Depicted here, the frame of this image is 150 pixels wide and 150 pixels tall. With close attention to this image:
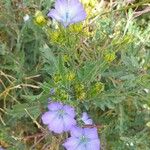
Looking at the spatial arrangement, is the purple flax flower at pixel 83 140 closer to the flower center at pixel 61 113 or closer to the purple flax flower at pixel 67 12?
the flower center at pixel 61 113

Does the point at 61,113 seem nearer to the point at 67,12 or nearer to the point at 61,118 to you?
the point at 61,118

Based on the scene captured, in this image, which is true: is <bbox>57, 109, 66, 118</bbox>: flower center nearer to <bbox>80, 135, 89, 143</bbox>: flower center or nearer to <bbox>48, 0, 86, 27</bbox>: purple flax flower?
<bbox>80, 135, 89, 143</bbox>: flower center

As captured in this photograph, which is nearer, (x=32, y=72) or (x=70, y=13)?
(x=70, y=13)

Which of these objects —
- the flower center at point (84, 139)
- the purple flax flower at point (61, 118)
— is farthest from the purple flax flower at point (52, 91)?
the flower center at point (84, 139)

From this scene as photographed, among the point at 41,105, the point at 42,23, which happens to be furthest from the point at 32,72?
the point at 42,23

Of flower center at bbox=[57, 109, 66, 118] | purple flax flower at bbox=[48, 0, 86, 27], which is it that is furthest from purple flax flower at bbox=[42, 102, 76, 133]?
purple flax flower at bbox=[48, 0, 86, 27]

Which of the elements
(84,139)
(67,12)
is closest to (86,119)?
(84,139)

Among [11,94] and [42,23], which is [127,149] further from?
[42,23]
